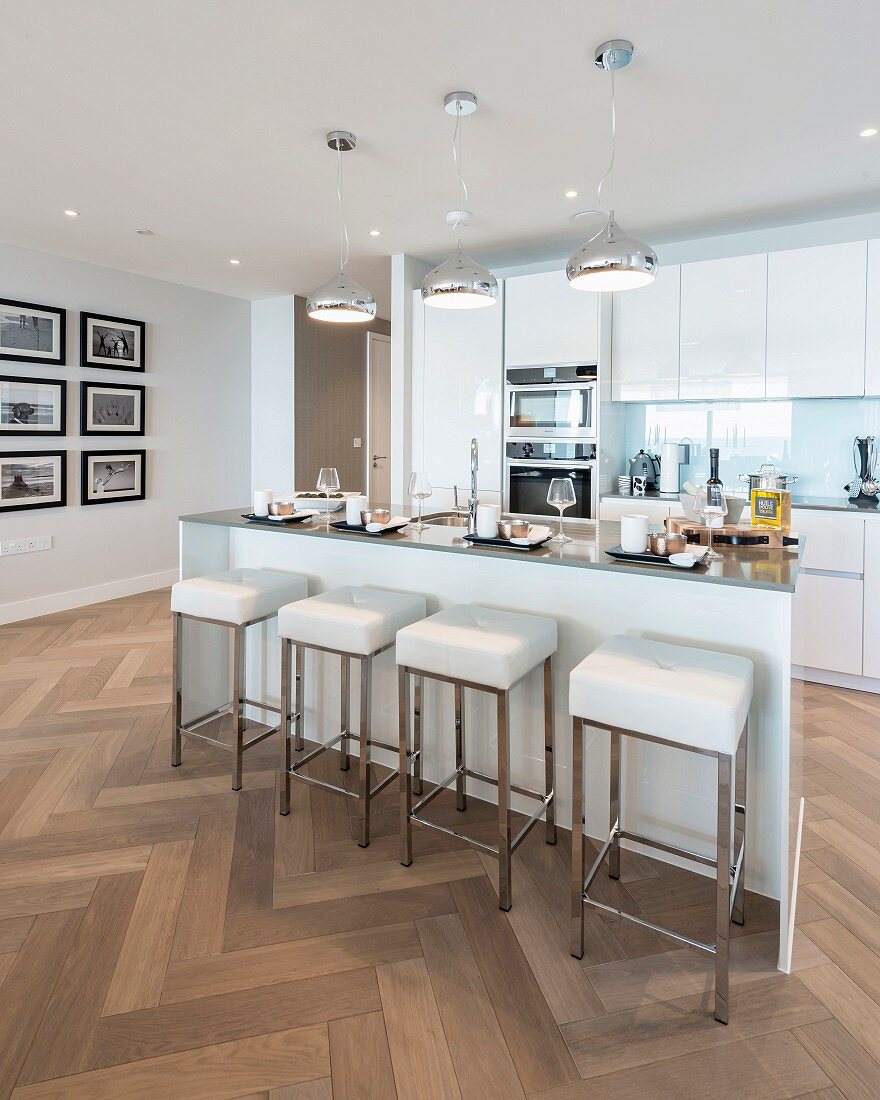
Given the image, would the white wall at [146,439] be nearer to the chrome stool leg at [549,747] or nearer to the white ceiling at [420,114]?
the white ceiling at [420,114]

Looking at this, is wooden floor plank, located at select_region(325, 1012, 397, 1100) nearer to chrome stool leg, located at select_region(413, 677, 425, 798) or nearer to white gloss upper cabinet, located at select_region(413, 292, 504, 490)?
chrome stool leg, located at select_region(413, 677, 425, 798)

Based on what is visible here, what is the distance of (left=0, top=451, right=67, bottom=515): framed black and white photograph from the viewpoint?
4895 millimetres

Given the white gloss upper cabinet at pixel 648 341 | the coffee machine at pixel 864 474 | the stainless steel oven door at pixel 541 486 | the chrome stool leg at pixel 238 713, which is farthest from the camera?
the stainless steel oven door at pixel 541 486

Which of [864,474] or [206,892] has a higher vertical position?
[864,474]

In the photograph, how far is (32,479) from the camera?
505 cm

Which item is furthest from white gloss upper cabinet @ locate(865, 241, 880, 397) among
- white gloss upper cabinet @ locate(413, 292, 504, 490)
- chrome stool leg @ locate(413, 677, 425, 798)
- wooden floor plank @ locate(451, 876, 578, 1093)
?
wooden floor plank @ locate(451, 876, 578, 1093)

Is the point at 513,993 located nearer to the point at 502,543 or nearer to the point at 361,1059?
the point at 361,1059

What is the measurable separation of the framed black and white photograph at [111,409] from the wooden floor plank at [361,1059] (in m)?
4.93

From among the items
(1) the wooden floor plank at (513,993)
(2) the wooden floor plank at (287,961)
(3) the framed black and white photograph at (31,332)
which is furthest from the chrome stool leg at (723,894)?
(3) the framed black and white photograph at (31,332)

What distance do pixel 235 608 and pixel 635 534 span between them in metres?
1.49

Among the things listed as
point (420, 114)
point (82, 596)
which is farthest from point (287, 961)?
point (82, 596)

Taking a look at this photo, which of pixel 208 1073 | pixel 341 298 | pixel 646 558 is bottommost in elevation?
pixel 208 1073

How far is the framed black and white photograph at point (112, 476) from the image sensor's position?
5414 mm

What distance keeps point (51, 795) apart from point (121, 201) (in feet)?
10.2
